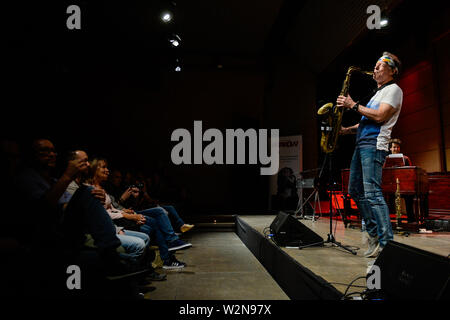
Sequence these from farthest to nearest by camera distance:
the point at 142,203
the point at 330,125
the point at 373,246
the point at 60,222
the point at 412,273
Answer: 1. the point at 142,203
2. the point at 330,125
3. the point at 373,246
4. the point at 60,222
5. the point at 412,273

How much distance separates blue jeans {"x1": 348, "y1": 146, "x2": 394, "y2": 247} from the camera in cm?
177

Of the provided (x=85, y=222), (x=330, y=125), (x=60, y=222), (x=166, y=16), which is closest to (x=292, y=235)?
(x=330, y=125)

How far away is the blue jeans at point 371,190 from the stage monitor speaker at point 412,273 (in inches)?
25.3

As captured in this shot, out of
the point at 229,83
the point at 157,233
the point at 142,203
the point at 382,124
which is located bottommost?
the point at 157,233

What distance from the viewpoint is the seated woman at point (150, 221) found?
239 centimetres

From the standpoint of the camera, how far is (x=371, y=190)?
1824mm

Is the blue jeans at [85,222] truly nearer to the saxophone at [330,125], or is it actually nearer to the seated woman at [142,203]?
the seated woman at [142,203]

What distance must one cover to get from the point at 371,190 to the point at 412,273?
0.91 metres

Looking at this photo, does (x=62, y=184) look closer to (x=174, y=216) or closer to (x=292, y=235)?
(x=292, y=235)

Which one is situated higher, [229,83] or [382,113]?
[229,83]

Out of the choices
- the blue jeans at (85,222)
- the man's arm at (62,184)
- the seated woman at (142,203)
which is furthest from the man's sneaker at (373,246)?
the seated woman at (142,203)

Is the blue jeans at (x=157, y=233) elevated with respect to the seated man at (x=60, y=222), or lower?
lower
